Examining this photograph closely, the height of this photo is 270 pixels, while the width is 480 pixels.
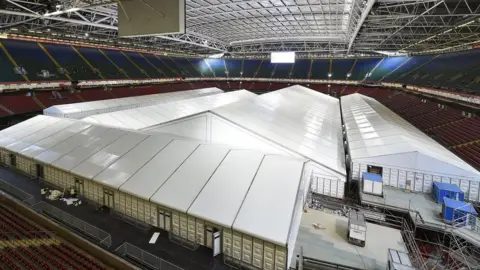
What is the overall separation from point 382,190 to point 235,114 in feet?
23.6

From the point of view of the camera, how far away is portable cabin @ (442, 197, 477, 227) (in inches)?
338

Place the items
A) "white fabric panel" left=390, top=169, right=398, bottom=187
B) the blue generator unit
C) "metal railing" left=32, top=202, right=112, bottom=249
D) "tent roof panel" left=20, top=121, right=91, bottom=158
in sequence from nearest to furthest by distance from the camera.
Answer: "metal railing" left=32, top=202, right=112, bottom=249, the blue generator unit, "tent roof panel" left=20, top=121, right=91, bottom=158, "white fabric panel" left=390, top=169, right=398, bottom=187

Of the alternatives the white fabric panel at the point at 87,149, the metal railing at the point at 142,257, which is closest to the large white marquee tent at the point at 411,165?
the metal railing at the point at 142,257

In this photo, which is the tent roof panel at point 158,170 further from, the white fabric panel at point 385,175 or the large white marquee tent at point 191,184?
the white fabric panel at point 385,175

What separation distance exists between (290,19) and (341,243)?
21.1m

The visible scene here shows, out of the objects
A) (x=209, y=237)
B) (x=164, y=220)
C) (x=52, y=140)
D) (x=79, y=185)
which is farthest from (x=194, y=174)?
(x=52, y=140)

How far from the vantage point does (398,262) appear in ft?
20.0

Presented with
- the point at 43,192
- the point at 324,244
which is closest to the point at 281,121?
the point at 324,244

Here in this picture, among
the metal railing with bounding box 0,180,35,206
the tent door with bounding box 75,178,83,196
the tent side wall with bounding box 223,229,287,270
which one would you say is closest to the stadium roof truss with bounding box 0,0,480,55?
the tent door with bounding box 75,178,83,196

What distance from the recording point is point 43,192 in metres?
8.82

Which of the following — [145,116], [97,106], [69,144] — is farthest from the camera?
[97,106]

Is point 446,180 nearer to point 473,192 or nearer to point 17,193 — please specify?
point 473,192

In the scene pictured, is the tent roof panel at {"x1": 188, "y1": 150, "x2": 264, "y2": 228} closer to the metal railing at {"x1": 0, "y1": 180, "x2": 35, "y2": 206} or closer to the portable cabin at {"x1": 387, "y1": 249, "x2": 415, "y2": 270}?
the portable cabin at {"x1": 387, "y1": 249, "x2": 415, "y2": 270}

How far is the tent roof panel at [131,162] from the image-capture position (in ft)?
25.6
